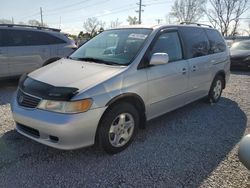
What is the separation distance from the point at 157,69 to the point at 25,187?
91.4 inches

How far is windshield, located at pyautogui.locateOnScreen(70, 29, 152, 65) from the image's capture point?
3.82 meters

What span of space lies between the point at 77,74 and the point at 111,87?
0.52 metres

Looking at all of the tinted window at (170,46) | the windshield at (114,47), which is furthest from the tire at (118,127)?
the tinted window at (170,46)

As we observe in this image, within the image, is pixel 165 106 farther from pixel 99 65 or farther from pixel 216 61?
pixel 216 61

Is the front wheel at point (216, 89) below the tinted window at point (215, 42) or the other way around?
below

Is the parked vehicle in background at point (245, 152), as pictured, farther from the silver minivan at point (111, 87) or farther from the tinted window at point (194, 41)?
the tinted window at point (194, 41)

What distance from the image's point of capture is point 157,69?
154 inches

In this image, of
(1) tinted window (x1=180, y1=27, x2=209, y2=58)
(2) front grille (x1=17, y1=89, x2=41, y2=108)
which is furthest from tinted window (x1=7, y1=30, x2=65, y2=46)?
(1) tinted window (x1=180, y1=27, x2=209, y2=58)

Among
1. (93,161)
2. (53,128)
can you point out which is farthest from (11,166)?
(93,161)

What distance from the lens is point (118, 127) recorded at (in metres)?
3.49

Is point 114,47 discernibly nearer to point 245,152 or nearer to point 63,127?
point 63,127

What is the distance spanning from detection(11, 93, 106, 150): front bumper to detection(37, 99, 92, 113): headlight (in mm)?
47

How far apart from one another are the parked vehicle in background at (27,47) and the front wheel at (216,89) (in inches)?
177

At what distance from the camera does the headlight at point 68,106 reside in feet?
9.78
